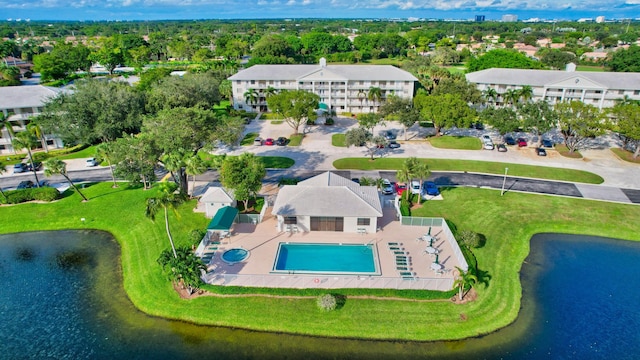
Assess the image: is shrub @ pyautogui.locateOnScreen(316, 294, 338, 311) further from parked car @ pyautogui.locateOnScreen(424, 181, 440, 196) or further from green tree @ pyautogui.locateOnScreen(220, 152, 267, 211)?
parked car @ pyautogui.locateOnScreen(424, 181, 440, 196)

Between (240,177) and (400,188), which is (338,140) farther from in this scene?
(240,177)

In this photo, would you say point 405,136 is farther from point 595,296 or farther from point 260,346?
point 260,346

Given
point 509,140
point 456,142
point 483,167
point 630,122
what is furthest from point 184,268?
point 630,122

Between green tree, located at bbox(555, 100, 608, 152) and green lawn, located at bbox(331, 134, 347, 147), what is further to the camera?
green lawn, located at bbox(331, 134, 347, 147)

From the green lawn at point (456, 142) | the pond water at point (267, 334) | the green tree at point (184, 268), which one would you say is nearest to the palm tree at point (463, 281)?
the pond water at point (267, 334)

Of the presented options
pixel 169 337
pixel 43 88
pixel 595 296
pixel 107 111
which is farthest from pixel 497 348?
pixel 43 88

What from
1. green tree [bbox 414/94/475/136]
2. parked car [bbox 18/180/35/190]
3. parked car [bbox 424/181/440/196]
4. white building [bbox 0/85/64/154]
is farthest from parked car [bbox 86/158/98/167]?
green tree [bbox 414/94/475/136]

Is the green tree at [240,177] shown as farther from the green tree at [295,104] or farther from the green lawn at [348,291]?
the green tree at [295,104]

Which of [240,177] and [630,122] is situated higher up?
[630,122]

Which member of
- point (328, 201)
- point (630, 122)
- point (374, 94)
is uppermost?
point (374, 94)
